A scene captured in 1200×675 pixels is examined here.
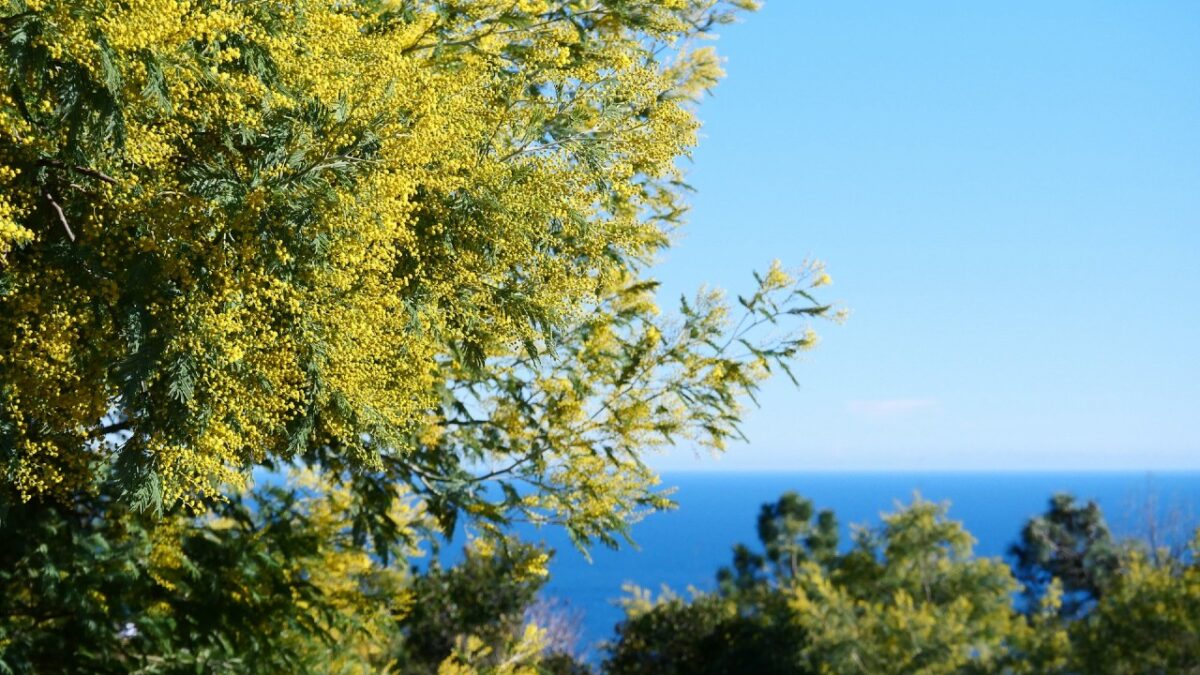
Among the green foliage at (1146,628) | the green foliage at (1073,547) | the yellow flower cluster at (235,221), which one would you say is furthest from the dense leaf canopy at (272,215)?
the green foliage at (1073,547)

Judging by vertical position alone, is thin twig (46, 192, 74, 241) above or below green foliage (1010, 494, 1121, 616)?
above

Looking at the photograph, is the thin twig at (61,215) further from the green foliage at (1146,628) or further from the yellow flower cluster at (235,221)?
the green foliage at (1146,628)

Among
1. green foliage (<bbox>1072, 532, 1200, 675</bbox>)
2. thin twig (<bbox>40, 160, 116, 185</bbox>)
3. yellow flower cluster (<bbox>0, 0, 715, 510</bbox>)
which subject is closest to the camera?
yellow flower cluster (<bbox>0, 0, 715, 510</bbox>)

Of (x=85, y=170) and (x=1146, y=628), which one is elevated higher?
(x=85, y=170)

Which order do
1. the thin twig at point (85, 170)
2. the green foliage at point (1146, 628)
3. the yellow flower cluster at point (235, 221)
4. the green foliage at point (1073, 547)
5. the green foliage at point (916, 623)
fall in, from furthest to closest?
the green foliage at point (1073, 547) → the green foliage at point (916, 623) → the green foliage at point (1146, 628) → the thin twig at point (85, 170) → the yellow flower cluster at point (235, 221)

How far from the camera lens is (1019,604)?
160ft

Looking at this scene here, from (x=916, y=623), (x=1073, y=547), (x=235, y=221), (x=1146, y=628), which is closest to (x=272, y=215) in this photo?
(x=235, y=221)

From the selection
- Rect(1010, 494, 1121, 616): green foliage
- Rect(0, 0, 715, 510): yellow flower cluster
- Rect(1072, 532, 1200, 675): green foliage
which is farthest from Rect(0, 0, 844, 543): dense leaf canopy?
Rect(1010, 494, 1121, 616): green foliage

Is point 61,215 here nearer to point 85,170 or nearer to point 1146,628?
point 85,170

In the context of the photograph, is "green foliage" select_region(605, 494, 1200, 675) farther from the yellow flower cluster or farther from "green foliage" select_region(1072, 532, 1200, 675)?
the yellow flower cluster

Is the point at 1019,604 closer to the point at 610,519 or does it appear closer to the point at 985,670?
the point at 985,670

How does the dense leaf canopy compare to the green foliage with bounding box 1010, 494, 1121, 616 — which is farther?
the green foliage with bounding box 1010, 494, 1121, 616

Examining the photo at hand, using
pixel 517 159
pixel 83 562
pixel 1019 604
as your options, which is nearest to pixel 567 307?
pixel 517 159

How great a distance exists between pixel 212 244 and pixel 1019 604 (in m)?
49.6
